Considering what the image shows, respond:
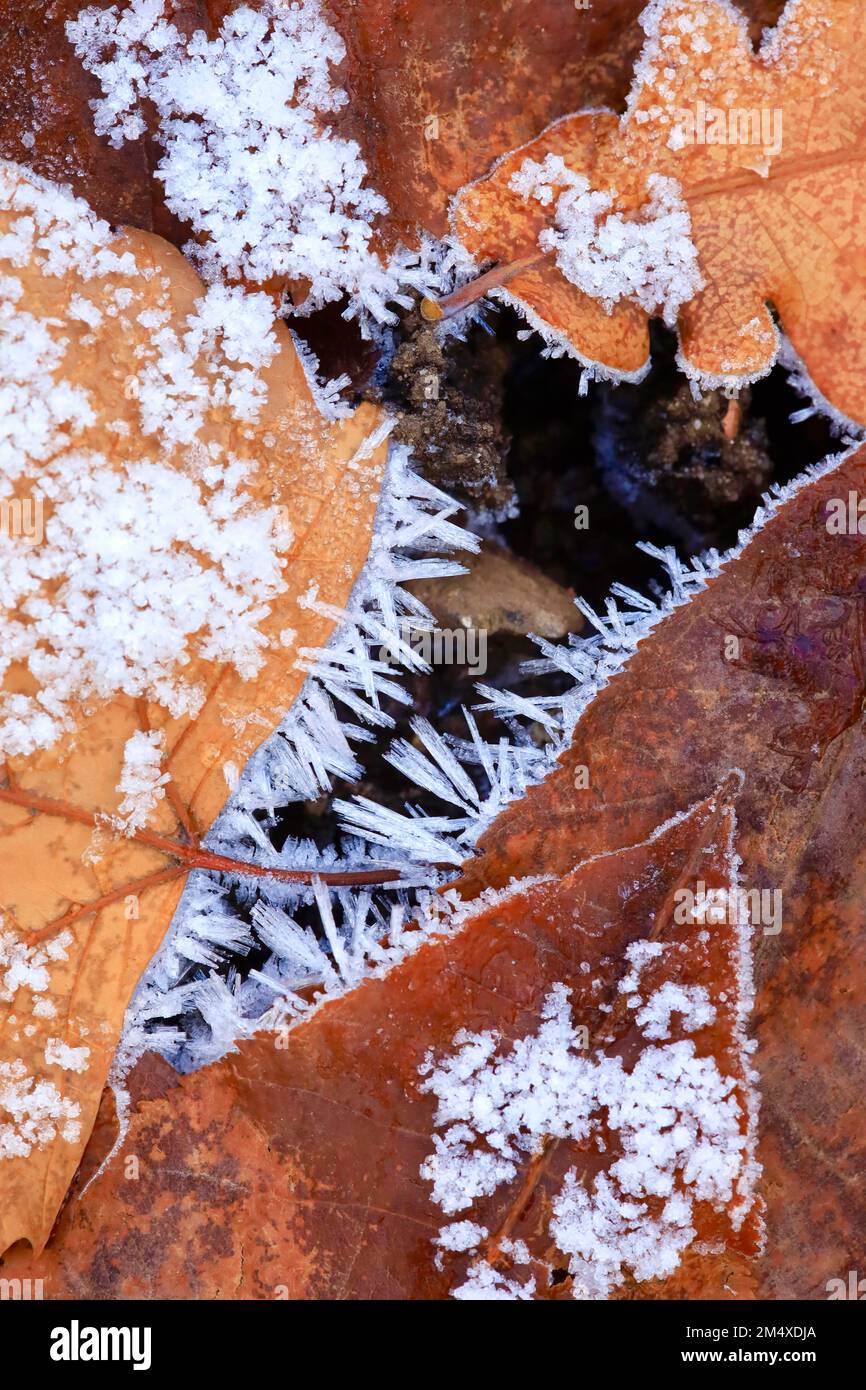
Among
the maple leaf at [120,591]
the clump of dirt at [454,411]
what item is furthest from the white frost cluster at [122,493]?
the clump of dirt at [454,411]

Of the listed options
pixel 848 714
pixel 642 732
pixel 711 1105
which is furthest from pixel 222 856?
pixel 848 714

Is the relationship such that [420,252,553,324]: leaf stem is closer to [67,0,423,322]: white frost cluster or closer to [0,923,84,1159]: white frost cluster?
[67,0,423,322]: white frost cluster

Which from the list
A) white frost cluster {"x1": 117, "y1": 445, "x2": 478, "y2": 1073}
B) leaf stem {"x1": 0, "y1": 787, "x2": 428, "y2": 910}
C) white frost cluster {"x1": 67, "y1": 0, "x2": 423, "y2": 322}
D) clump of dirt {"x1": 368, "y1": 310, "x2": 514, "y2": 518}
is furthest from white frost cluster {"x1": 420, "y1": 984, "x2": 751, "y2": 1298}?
white frost cluster {"x1": 67, "y1": 0, "x2": 423, "y2": 322}

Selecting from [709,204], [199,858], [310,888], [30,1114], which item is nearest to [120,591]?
[199,858]

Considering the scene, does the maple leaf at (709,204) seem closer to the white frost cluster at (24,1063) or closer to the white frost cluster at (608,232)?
the white frost cluster at (608,232)

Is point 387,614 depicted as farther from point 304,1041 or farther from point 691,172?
point 691,172

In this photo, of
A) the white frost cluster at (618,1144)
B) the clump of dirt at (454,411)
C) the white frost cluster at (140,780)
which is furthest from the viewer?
the clump of dirt at (454,411)

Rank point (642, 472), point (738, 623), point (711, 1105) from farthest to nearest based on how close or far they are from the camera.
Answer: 1. point (642, 472)
2. point (738, 623)
3. point (711, 1105)
